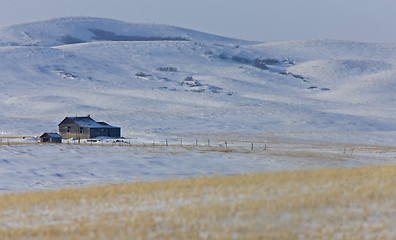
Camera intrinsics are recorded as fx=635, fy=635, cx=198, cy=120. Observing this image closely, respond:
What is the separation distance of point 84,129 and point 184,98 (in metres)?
48.2

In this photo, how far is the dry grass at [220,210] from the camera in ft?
42.4

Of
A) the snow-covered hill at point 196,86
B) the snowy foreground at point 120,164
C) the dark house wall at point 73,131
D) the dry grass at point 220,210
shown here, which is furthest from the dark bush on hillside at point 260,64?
the dry grass at point 220,210

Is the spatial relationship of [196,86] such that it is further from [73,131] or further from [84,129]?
[84,129]

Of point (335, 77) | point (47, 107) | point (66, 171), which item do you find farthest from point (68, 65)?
point (66, 171)

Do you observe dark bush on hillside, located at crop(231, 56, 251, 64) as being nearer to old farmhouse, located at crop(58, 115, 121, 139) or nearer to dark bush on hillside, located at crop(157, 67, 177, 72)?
dark bush on hillside, located at crop(157, 67, 177, 72)

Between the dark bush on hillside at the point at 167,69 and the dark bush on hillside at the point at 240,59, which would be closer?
the dark bush on hillside at the point at 167,69

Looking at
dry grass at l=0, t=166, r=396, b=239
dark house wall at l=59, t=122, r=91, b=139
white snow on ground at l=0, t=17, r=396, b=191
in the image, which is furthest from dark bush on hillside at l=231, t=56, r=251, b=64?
dry grass at l=0, t=166, r=396, b=239

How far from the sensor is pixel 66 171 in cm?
3100

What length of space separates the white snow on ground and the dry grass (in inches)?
373

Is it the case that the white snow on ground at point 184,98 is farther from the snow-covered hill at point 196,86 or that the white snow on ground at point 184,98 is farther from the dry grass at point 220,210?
the dry grass at point 220,210

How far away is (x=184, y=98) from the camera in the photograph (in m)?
111

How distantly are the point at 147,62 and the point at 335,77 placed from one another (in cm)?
4369

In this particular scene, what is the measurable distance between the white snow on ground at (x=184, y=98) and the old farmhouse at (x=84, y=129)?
1942 millimetres

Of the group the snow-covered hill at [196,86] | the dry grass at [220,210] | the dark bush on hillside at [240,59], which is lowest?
the dry grass at [220,210]
